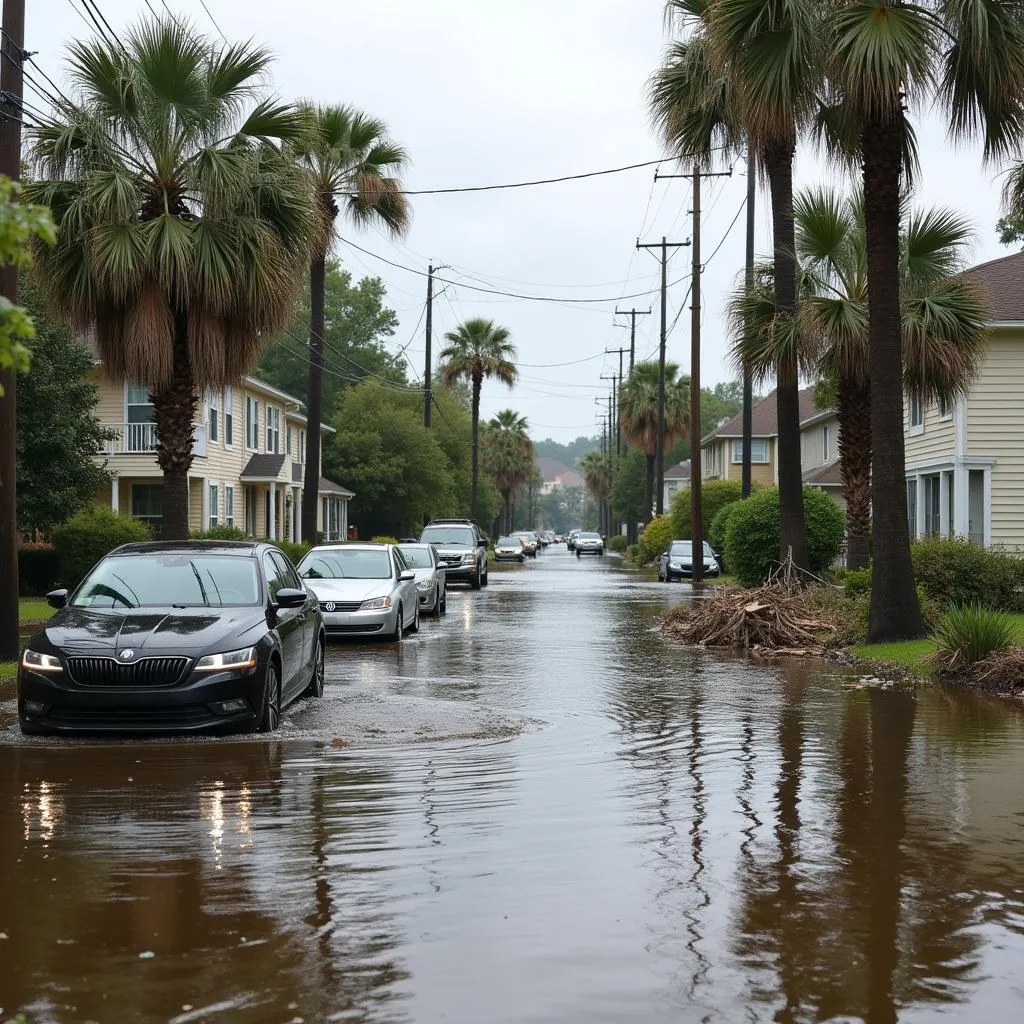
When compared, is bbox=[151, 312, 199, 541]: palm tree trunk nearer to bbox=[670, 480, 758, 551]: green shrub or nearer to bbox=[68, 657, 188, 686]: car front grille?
bbox=[68, 657, 188, 686]: car front grille

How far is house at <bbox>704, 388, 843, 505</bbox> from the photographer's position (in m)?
50.1

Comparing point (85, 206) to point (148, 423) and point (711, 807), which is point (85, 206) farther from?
point (148, 423)

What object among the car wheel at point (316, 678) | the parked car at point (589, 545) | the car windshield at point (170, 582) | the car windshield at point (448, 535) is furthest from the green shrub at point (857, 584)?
the parked car at point (589, 545)

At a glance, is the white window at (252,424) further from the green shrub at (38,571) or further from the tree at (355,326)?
the tree at (355,326)

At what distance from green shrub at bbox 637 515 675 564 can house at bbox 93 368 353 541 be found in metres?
13.4

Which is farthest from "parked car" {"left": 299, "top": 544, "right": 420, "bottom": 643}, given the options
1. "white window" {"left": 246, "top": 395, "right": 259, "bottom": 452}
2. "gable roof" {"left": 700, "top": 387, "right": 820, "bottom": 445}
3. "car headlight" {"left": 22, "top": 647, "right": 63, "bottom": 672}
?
"gable roof" {"left": 700, "top": 387, "right": 820, "bottom": 445}

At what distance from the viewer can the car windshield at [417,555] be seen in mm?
27031

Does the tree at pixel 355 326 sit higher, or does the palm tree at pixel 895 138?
the tree at pixel 355 326

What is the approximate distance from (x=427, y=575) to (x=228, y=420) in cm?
2244

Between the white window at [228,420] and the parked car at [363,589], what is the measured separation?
2542 centimetres

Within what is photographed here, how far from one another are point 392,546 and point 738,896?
16.2m

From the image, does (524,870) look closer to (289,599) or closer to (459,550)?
(289,599)

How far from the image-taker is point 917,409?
2958 cm

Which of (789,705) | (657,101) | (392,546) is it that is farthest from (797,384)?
(789,705)
